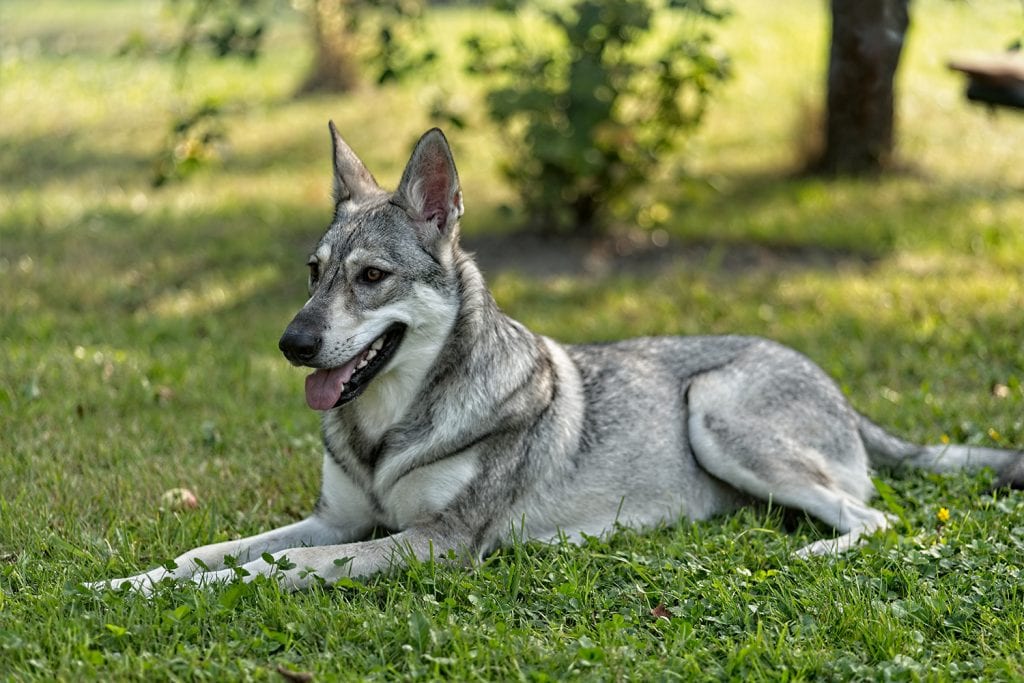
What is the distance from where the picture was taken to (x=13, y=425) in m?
6.18

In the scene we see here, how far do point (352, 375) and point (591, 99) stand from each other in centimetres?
504

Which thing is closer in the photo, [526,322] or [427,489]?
[427,489]

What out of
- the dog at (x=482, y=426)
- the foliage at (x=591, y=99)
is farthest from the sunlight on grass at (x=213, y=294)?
the dog at (x=482, y=426)

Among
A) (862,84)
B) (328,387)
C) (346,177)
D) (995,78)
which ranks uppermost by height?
(346,177)

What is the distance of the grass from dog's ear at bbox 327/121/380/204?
4.89ft

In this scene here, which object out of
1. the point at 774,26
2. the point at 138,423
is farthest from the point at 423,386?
the point at 774,26

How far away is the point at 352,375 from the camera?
465cm

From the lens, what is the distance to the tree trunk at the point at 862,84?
387 inches

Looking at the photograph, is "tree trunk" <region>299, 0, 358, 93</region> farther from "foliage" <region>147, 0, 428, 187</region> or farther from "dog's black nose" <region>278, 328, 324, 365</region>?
"dog's black nose" <region>278, 328, 324, 365</region>

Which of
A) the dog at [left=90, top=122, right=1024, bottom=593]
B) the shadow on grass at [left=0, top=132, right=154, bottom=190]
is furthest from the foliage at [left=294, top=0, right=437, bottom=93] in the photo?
the dog at [left=90, top=122, right=1024, bottom=593]

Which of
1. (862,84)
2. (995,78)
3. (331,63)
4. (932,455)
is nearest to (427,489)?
(932,455)

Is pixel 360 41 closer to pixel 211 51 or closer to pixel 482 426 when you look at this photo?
pixel 211 51

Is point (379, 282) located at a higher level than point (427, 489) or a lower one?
higher

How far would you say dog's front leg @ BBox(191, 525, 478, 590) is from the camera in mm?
4457
